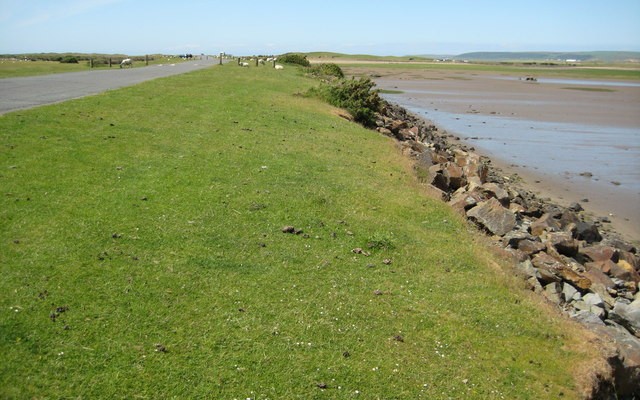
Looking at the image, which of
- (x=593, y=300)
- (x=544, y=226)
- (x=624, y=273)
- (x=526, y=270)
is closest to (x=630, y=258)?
(x=624, y=273)

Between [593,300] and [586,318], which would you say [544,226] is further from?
[586,318]

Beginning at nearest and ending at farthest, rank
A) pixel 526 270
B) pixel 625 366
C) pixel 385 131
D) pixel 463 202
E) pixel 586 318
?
pixel 625 366 < pixel 586 318 < pixel 526 270 < pixel 463 202 < pixel 385 131

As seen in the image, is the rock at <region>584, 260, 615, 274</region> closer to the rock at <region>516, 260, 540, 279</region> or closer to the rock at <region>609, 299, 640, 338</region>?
the rock at <region>609, 299, 640, 338</region>

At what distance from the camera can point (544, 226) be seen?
1502cm

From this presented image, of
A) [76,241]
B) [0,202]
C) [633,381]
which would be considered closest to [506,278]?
[633,381]

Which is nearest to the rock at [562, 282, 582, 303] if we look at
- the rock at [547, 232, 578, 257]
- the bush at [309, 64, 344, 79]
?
the rock at [547, 232, 578, 257]

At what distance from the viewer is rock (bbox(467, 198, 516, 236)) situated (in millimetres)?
13398

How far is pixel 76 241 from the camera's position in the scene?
8742mm

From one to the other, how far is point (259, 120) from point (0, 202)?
12035 mm

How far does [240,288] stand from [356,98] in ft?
72.2

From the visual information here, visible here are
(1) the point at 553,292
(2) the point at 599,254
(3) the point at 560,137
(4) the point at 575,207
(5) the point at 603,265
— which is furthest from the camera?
(3) the point at 560,137

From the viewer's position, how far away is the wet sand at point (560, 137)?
21.9 meters

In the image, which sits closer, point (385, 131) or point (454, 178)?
point (454, 178)

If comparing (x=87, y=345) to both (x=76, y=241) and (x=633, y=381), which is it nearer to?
(x=76, y=241)
